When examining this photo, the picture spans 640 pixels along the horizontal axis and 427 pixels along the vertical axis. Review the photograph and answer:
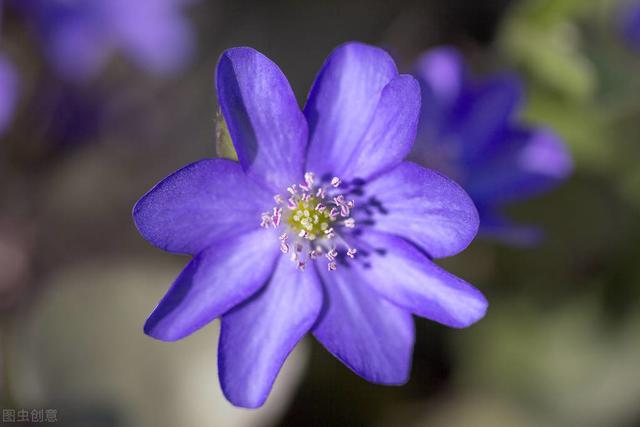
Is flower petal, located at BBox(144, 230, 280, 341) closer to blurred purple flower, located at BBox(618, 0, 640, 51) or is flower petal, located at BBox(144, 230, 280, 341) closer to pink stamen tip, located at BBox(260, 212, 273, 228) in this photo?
pink stamen tip, located at BBox(260, 212, 273, 228)

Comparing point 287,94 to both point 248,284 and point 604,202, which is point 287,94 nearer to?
point 248,284

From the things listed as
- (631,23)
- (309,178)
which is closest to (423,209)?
(309,178)

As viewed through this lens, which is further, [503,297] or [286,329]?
[503,297]

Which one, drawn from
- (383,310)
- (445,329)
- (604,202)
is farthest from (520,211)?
(383,310)

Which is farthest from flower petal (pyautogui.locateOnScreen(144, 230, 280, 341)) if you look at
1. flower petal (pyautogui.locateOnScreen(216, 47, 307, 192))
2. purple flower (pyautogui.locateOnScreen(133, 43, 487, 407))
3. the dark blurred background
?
the dark blurred background

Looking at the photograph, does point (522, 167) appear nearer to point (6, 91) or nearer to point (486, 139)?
point (486, 139)
